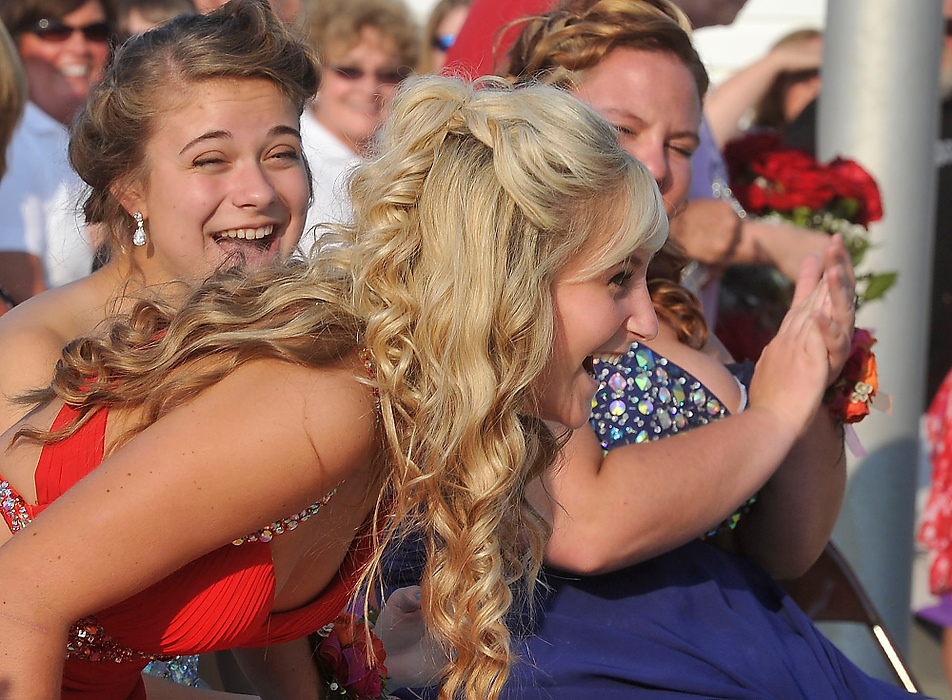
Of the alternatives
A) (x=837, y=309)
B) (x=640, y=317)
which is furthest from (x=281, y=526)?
(x=837, y=309)

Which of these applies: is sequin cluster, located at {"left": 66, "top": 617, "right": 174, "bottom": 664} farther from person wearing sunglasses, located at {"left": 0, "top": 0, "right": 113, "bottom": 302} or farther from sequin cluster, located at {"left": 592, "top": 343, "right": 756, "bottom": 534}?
person wearing sunglasses, located at {"left": 0, "top": 0, "right": 113, "bottom": 302}

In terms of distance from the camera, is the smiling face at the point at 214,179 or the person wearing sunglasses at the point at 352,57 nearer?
the smiling face at the point at 214,179

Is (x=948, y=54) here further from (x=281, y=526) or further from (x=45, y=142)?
(x=281, y=526)

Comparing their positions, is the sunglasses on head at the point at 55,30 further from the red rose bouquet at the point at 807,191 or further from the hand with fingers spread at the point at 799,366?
the hand with fingers spread at the point at 799,366

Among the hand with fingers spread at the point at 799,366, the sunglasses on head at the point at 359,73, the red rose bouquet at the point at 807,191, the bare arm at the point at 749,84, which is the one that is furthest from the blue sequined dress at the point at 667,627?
the bare arm at the point at 749,84

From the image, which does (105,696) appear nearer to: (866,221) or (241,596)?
(241,596)

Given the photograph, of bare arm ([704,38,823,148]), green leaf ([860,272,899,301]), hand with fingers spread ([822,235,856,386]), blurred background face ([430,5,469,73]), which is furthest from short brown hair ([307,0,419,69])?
hand with fingers spread ([822,235,856,386])

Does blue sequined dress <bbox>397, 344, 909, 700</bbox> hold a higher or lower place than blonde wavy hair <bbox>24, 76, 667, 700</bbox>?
lower

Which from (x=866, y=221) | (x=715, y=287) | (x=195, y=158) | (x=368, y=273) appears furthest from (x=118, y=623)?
(x=866, y=221)

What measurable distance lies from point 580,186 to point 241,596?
785mm

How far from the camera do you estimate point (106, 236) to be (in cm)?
244

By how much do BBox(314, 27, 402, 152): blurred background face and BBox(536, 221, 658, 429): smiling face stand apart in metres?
3.04

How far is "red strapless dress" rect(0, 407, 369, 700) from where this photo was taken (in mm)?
1571

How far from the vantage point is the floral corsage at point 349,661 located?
206 centimetres
